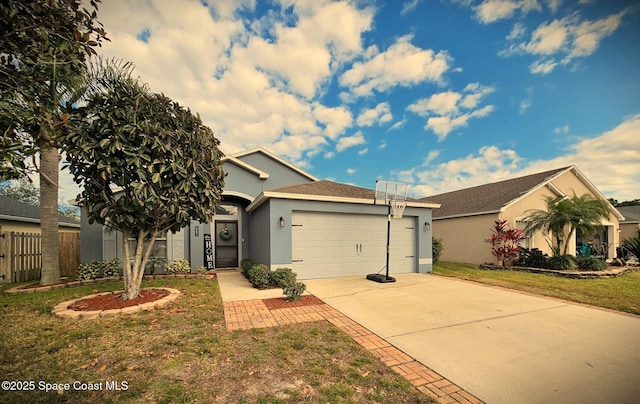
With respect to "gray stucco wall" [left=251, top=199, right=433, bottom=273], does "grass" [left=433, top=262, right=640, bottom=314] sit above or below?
below

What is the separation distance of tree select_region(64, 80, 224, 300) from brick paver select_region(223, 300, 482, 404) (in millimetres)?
2461

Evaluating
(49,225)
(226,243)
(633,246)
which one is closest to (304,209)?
(226,243)

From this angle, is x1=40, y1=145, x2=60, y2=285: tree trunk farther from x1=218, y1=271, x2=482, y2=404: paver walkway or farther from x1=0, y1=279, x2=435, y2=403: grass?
x1=218, y1=271, x2=482, y2=404: paver walkway

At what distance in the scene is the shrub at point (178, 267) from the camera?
964 cm

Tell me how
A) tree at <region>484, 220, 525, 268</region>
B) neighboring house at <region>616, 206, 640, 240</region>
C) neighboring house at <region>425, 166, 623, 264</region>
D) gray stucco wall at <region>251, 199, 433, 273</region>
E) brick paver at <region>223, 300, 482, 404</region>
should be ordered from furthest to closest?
neighboring house at <region>616, 206, 640, 240</region> < neighboring house at <region>425, 166, 623, 264</region> < tree at <region>484, 220, 525, 268</region> < gray stucco wall at <region>251, 199, 433, 273</region> < brick paver at <region>223, 300, 482, 404</region>

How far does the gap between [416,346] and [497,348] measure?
1118 mm

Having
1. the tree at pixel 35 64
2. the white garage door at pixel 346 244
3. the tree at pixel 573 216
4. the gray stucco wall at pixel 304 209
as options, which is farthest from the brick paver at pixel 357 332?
the tree at pixel 573 216

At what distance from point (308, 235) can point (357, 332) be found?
4874 mm

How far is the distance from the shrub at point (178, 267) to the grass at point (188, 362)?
4.55 meters

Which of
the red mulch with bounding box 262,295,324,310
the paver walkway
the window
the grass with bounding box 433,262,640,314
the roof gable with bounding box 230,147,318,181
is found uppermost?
the roof gable with bounding box 230,147,318,181

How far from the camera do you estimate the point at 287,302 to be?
6.15 metres

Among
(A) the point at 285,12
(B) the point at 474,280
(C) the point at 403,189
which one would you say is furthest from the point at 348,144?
(B) the point at 474,280

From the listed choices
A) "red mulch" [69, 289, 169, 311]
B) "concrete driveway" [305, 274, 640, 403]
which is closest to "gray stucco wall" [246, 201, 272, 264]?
"concrete driveway" [305, 274, 640, 403]

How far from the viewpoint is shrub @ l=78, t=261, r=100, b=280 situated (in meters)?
8.59
